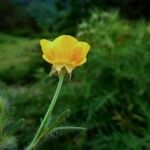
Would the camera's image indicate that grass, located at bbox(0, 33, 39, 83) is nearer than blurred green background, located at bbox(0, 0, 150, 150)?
No

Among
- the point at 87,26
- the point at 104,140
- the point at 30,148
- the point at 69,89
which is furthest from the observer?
the point at 87,26

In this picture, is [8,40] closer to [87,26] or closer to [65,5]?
[65,5]

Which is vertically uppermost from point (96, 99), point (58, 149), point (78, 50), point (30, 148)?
point (78, 50)

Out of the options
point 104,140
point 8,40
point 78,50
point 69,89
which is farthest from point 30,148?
point 8,40

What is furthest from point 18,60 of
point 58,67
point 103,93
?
point 58,67

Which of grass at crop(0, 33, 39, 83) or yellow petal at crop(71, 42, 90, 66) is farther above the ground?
yellow petal at crop(71, 42, 90, 66)

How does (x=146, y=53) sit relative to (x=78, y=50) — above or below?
below

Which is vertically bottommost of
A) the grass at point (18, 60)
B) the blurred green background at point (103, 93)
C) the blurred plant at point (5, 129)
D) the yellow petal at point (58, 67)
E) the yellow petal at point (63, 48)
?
the grass at point (18, 60)

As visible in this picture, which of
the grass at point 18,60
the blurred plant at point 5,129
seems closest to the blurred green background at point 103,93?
the grass at point 18,60

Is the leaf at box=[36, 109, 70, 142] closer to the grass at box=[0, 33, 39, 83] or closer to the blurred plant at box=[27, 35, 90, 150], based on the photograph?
the blurred plant at box=[27, 35, 90, 150]

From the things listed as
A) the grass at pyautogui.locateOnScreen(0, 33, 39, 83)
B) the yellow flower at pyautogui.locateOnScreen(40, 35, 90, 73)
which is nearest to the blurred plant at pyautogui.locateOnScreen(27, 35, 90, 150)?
the yellow flower at pyautogui.locateOnScreen(40, 35, 90, 73)

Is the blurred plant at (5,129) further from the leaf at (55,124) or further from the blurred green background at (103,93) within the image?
the blurred green background at (103,93)
